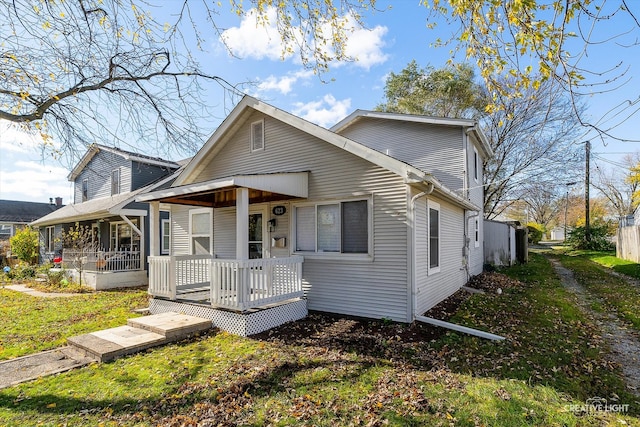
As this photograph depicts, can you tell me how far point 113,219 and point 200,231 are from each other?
8307mm

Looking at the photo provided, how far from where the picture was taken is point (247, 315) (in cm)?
639

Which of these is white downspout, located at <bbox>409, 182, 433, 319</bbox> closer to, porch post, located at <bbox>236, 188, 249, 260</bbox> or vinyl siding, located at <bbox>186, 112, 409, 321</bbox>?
vinyl siding, located at <bbox>186, 112, 409, 321</bbox>

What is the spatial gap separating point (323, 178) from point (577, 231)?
29959 millimetres

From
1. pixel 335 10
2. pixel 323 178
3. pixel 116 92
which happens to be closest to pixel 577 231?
pixel 323 178

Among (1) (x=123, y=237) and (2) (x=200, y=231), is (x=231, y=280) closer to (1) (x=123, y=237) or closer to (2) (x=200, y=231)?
(2) (x=200, y=231)

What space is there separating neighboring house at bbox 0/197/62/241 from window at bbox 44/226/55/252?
23.9 feet

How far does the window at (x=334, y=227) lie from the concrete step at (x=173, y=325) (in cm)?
274

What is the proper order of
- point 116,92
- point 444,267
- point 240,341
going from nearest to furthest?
point 240,341
point 116,92
point 444,267

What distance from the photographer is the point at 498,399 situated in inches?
153

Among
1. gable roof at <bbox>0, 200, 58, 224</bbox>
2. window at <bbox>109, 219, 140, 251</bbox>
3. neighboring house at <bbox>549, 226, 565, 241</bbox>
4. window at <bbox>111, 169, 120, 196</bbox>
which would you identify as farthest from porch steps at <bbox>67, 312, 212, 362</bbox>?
neighboring house at <bbox>549, 226, 565, 241</bbox>

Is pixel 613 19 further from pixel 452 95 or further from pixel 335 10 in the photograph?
pixel 452 95

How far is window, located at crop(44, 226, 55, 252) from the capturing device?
20575 mm

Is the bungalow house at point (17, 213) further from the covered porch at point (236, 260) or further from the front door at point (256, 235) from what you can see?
the front door at point (256, 235)

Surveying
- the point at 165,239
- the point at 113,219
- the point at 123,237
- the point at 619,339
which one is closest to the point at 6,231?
the point at 113,219
